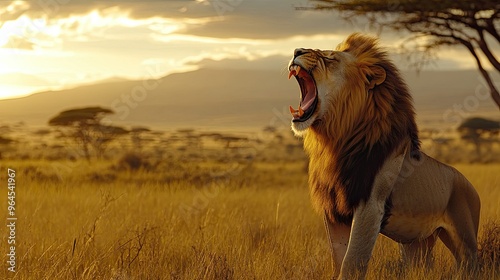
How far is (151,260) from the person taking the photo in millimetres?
4883

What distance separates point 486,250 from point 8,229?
3.71 meters

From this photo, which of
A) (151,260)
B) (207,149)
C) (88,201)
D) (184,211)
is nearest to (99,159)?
(207,149)

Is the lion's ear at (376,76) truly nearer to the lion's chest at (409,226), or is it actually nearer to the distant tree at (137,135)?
the lion's chest at (409,226)

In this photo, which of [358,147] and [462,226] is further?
[462,226]

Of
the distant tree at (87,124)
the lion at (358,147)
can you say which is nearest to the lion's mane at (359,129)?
the lion at (358,147)

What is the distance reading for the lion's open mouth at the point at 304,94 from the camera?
4.21 metres

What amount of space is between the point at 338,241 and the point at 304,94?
0.88 m

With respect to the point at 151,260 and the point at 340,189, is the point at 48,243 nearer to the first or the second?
the point at 151,260

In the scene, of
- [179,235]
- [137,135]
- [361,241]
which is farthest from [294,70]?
[137,135]

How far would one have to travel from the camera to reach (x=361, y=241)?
13.7 feet

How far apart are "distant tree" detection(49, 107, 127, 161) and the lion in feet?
62.3

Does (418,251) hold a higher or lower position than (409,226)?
lower

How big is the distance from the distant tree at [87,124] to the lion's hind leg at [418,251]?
1851 centimetres

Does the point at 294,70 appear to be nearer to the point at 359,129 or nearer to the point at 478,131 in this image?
the point at 359,129
